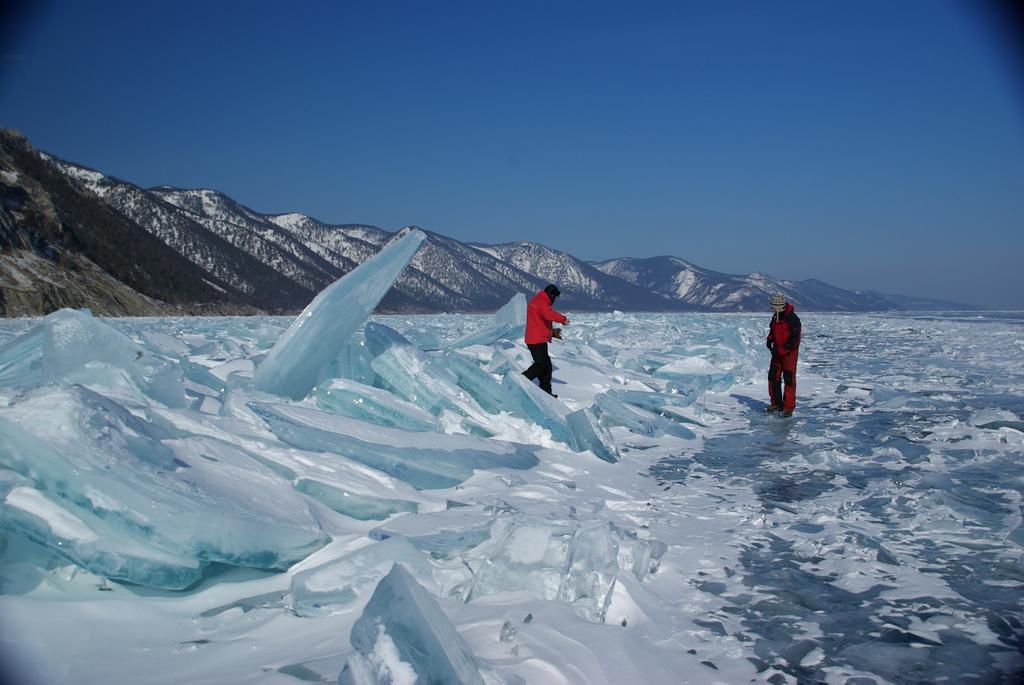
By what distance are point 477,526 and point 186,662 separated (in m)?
1.16

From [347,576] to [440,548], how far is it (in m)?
0.45

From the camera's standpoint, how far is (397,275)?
181 inches

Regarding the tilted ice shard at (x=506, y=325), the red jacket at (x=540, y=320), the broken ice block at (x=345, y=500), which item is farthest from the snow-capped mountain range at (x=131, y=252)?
the broken ice block at (x=345, y=500)

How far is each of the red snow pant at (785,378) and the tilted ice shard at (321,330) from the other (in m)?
3.83

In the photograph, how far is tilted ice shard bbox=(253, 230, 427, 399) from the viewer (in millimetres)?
4223

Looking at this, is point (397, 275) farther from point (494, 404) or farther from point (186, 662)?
point (186, 662)

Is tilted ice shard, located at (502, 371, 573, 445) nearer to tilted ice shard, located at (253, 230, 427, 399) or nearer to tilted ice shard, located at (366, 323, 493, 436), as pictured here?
tilted ice shard, located at (366, 323, 493, 436)

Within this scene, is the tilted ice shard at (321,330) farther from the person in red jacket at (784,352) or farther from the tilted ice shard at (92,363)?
the person in red jacket at (784,352)

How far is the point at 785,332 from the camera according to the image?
6.32m

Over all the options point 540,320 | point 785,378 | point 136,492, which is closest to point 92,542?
point 136,492

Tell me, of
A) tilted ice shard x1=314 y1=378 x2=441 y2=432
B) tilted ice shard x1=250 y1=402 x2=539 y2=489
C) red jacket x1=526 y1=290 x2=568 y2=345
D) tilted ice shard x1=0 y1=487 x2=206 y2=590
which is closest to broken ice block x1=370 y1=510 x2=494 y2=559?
tilted ice shard x1=250 y1=402 x2=539 y2=489

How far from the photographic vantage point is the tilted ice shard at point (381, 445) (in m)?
3.26

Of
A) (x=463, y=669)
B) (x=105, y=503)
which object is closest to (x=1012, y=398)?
(x=463, y=669)

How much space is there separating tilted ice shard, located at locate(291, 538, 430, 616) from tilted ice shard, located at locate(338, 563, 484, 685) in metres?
0.57
